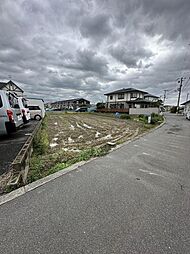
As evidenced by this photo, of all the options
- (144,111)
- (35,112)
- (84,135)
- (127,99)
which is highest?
(127,99)

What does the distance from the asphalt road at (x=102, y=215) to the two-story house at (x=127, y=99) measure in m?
37.7

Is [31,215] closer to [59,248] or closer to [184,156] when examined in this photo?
[59,248]

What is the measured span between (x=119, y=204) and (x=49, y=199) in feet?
3.77

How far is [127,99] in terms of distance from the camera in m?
44.8

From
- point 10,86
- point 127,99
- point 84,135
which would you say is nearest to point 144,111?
point 127,99

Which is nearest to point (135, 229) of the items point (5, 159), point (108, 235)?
point (108, 235)

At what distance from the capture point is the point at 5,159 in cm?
418

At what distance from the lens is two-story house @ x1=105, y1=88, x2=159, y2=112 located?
4014cm

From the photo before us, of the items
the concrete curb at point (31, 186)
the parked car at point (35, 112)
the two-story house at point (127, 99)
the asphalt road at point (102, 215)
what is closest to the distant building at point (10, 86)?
the parked car at point (35, 112)

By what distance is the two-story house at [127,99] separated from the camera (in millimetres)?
40138

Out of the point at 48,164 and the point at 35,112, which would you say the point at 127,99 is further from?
the point at 48,164

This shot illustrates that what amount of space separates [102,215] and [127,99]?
44.8 m

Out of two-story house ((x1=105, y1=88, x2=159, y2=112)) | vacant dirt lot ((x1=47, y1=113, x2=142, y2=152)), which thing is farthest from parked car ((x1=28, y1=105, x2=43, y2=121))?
two-story house ((x1=105, y1=88, x2=159, y2=112))

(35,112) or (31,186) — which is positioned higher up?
(35,112)
